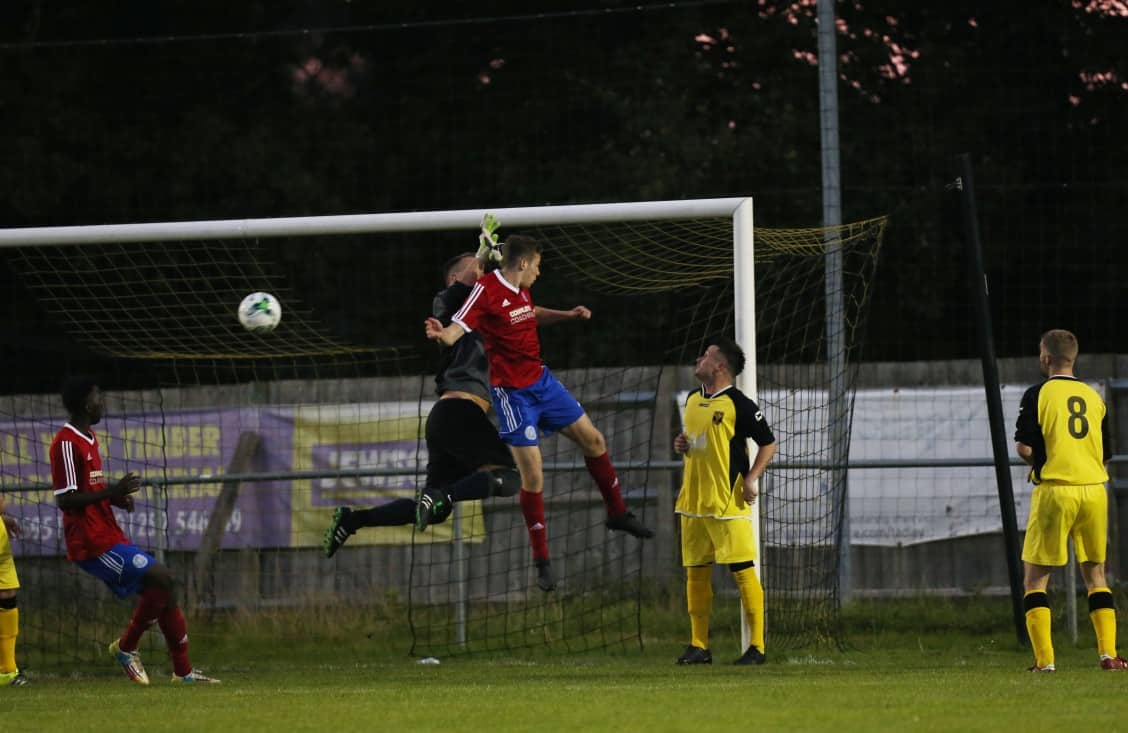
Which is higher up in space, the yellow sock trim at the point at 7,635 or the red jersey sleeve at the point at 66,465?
the red jersey sleeve at the point at 66,465

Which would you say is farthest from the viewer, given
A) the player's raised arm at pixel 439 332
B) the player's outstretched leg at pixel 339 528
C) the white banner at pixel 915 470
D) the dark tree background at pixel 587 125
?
the dark tree background at pixel 587 125

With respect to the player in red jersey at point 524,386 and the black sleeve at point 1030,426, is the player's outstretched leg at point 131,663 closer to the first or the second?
the player in red jersey at point 524,386

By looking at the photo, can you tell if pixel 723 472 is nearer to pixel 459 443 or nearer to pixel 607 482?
pixel 607 482

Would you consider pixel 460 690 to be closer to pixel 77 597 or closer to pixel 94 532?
pixel 94 532

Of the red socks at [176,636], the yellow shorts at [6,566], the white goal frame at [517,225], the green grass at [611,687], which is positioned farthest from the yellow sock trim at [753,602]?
the yellow shorts at [6,566]

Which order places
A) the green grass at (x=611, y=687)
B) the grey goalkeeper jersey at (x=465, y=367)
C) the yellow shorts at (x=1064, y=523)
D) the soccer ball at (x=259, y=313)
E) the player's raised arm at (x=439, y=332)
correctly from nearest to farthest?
the green grass at (x=611, y=687) < the player's raised arm at (x=439, y=332) < the yellow shorts at (x=1064, y=523) < the grey goalkeeper jersey at (x=465, y=367) < the soccer ball at (x=259, y=313)

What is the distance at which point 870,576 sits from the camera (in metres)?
12.7

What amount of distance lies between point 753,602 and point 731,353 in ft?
5.17

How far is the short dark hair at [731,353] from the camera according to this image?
382 inches

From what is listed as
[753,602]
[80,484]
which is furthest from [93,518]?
[753,602]

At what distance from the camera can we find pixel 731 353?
973cm

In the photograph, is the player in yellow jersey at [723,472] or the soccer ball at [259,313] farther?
the soccer ball at [259,313]

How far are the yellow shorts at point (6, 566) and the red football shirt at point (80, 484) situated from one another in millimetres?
623

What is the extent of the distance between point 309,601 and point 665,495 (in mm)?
3081
